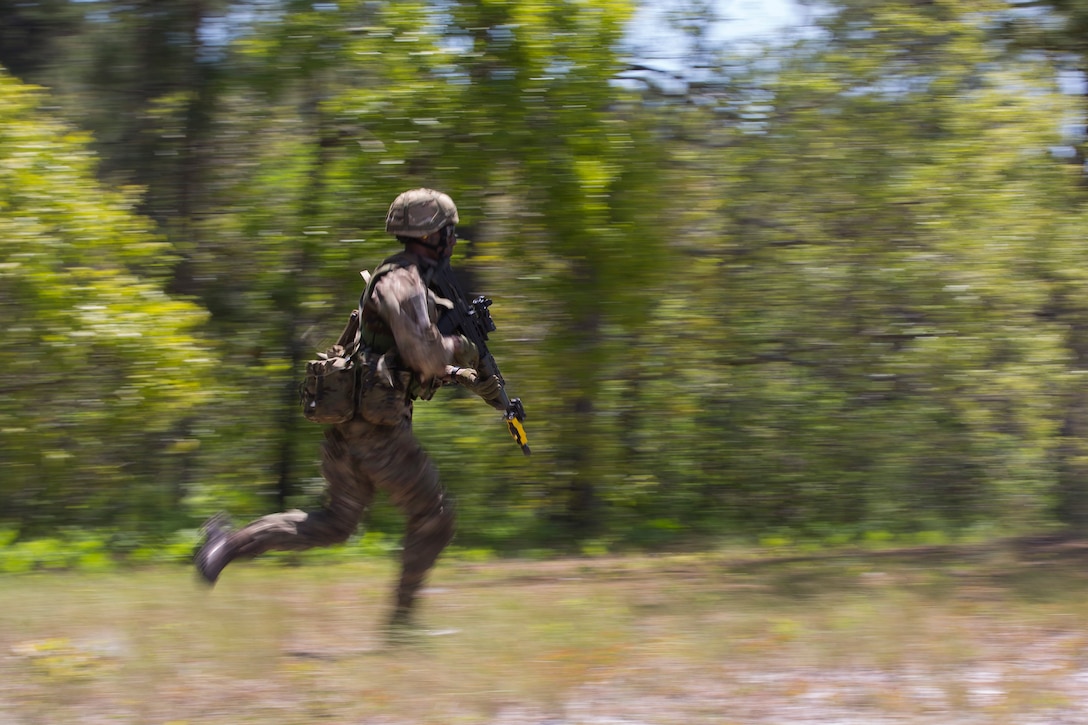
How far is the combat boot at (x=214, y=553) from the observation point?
4.77 meters

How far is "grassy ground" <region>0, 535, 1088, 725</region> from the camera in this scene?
4098 mm

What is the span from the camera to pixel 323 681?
14.3 feet

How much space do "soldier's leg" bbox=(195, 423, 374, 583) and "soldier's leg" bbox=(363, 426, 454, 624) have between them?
114 millimetres

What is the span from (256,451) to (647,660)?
14.2ft

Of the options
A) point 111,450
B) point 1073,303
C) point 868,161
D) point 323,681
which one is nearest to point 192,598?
point 323,681

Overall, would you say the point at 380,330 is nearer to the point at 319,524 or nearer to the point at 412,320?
→ the point at 412,320

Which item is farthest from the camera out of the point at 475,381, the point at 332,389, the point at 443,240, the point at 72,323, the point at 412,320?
the point at 72,323

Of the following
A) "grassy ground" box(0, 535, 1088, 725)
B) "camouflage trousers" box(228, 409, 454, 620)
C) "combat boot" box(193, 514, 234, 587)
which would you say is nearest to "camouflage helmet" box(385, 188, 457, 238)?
"camouflage trousers" box(228, 409, 454, 620)

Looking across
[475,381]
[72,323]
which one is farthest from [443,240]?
[72,323]

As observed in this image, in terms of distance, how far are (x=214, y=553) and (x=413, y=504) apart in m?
0.86

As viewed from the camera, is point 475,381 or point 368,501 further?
point 368,501

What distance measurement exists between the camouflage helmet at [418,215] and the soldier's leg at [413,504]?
85 cm

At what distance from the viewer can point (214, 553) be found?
481 cm

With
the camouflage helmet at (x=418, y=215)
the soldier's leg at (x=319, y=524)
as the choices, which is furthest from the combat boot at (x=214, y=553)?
the camouflage helmet at (x=418, y=215)
